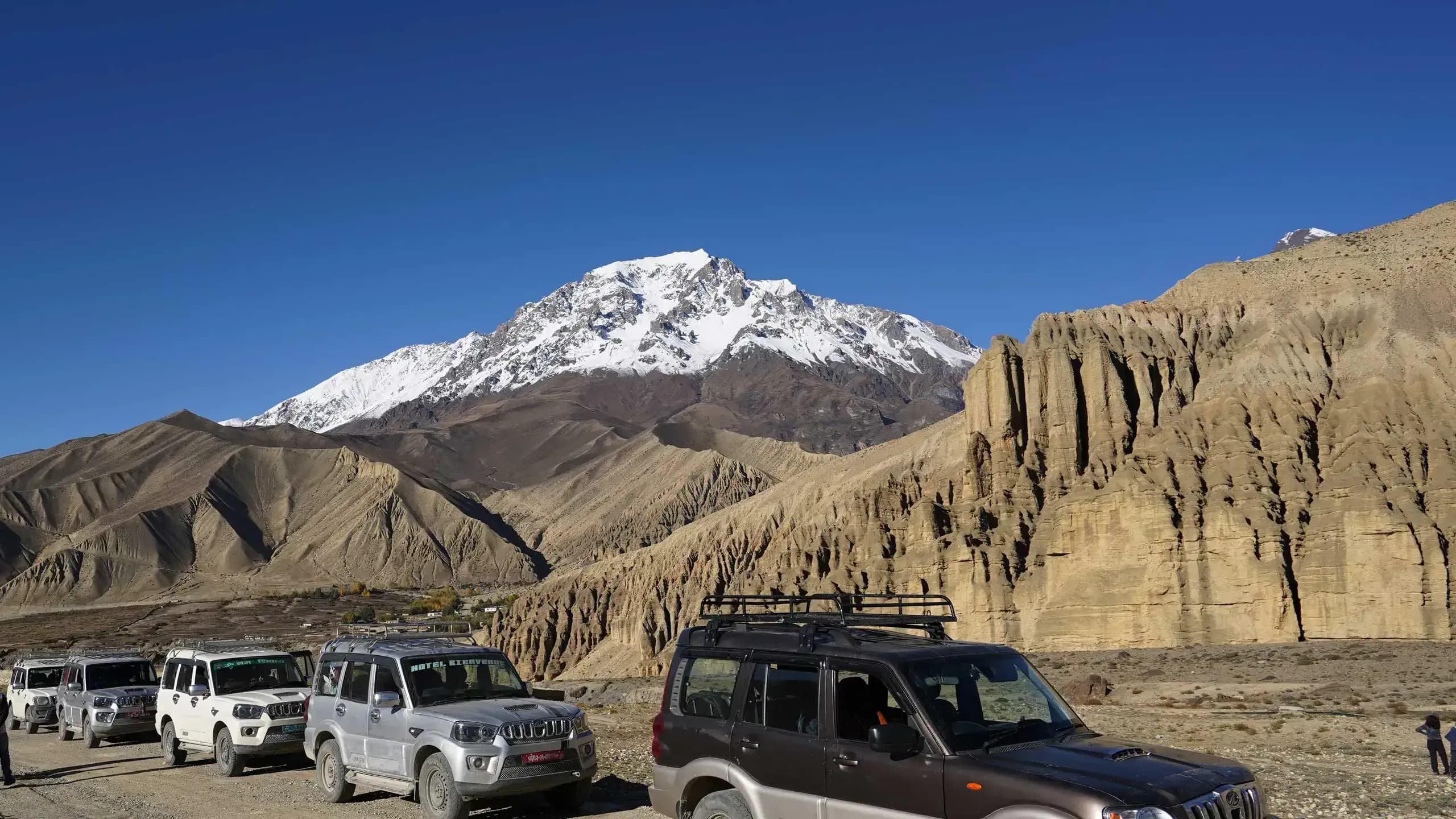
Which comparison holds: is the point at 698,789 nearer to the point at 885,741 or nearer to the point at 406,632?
the point at 885,741

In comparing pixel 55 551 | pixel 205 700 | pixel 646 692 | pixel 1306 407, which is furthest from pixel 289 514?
pixel 205 700

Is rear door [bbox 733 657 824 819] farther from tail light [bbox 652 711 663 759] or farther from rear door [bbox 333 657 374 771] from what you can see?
rear door [bbox 333 657 374 771]

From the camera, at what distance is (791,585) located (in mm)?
65938

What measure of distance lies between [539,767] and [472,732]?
88cm

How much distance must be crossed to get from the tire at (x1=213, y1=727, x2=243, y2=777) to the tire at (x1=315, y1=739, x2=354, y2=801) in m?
3.19

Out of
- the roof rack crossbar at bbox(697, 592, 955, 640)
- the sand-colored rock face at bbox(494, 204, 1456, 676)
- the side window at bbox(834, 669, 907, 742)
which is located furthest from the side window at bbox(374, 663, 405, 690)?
the sand-colored rock face at bbox(494, 204, 1456, 676)

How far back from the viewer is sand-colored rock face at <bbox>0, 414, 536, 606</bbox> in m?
141

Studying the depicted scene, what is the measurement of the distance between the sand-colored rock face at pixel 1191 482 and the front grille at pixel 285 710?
36.5 m

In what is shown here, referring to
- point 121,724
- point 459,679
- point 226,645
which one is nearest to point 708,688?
point 459,679

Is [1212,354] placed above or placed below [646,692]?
above

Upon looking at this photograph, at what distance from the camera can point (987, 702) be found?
9.24 meters

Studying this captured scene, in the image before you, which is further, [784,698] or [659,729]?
[659,729]

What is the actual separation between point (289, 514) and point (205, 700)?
15689cm

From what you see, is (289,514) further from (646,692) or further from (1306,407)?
(1306,407)
